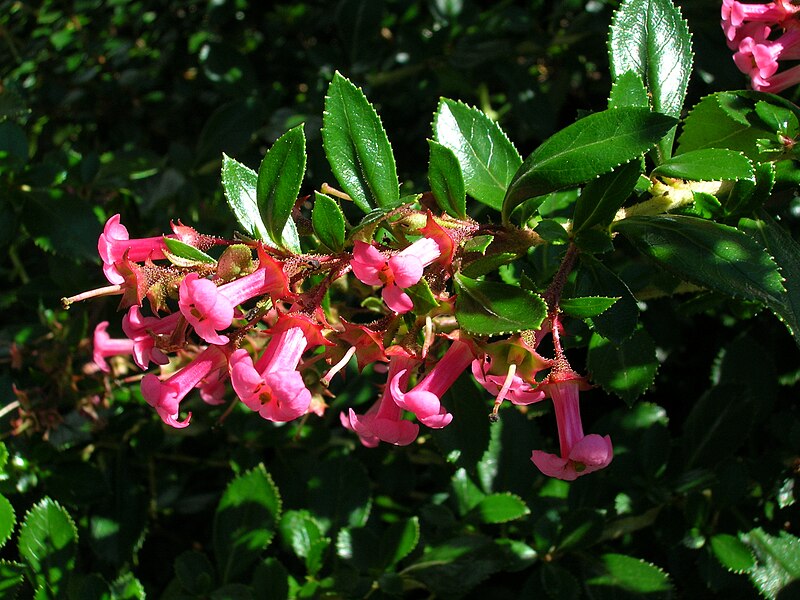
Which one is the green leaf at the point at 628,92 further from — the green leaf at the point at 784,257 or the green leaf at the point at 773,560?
the green leaf at the point at 773,560

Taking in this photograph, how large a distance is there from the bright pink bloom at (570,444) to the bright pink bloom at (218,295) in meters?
0.36

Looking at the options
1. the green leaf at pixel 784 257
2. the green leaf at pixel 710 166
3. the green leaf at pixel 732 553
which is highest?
the green leaf at pixel 710 166

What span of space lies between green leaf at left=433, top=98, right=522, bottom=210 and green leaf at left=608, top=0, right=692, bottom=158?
22cm

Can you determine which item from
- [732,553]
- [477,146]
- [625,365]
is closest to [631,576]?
[732,553]

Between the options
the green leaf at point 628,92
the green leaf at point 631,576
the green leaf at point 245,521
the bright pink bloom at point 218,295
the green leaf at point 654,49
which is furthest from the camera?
the green leaf at point 245,521

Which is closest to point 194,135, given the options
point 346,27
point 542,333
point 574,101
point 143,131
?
point 143,131

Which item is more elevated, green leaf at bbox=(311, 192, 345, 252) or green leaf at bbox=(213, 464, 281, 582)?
green leaf at bbox=(311, 192, 345, 252)

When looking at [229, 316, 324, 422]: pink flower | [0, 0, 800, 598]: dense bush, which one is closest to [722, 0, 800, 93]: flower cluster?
[0, 0, 800, 598]: dense bush

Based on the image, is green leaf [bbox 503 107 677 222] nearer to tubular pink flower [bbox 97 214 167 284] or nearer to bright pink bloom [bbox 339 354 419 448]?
bright pink bloom [bbox 339 354 419 448]

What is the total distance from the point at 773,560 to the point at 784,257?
2.10 ft

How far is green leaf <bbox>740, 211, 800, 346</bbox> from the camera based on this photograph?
39.6 inches

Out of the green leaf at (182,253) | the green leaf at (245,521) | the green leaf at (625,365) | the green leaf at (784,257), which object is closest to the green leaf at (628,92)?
the green leaf at (784,257)

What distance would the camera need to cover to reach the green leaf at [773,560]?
140 cm

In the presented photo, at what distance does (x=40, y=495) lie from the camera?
1.67 meters
